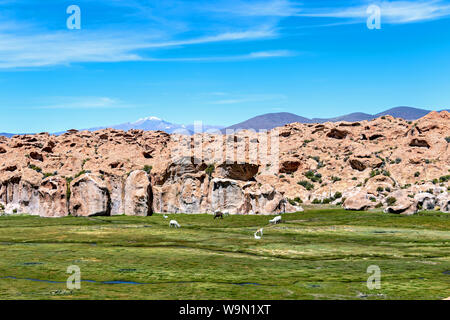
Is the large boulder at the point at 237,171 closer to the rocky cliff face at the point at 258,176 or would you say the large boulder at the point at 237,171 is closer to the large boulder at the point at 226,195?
the rocky cliff face at the point at 258,176

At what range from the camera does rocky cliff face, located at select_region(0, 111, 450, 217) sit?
218 ft

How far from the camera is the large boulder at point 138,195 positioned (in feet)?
222

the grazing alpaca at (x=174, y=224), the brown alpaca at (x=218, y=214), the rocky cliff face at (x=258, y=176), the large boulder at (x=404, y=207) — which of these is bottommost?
the grazing alpaca at (x=174, y=224)

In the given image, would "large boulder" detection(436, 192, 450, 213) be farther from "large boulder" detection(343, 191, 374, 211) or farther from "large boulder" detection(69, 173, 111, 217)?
"large boulder" detection(69, 173, 111, 217)

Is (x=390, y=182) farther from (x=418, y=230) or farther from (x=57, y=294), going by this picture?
(x=57, y=294)

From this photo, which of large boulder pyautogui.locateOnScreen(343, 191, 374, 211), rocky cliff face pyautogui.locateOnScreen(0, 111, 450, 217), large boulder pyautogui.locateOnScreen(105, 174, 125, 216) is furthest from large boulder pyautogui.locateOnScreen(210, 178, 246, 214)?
large boulder pyautogui.locateOnScreen(343, 191, 374, 211)

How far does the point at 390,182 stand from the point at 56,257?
206ft

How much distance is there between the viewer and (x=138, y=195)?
6756 cm

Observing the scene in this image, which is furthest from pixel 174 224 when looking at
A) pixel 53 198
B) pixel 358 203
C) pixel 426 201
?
pixel 426 201

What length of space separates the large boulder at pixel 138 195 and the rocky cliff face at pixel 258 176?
13 cm

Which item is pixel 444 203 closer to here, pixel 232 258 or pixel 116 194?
pixel 232 258

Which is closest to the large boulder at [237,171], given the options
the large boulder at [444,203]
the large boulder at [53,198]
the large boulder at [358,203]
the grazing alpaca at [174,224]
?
the large boulder at [358,203]

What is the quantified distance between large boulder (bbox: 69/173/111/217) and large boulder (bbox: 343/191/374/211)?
96.8 feet

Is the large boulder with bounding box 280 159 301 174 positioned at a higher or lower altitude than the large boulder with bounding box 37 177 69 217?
higher
